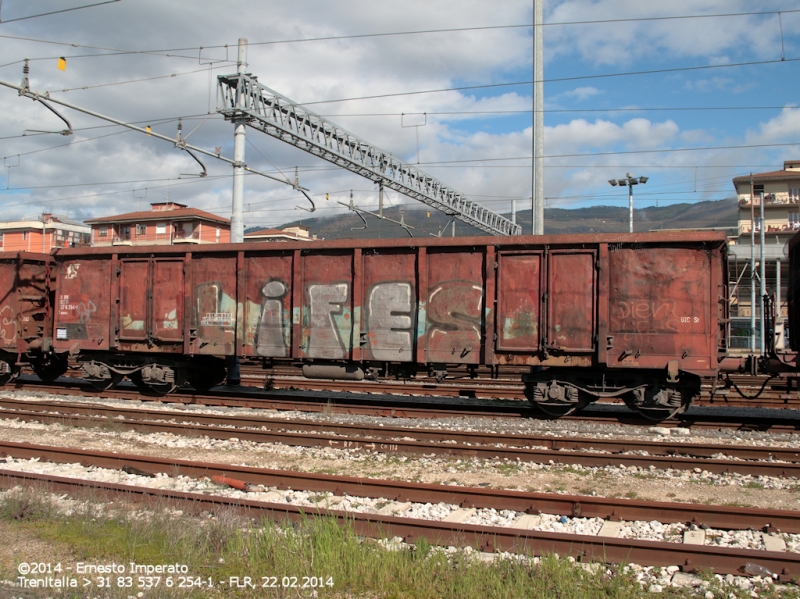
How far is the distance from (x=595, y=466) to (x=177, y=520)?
17.1 ft

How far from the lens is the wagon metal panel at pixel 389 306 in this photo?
447 inches

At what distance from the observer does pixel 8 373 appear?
48.5 feet

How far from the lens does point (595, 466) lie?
8.08 meters

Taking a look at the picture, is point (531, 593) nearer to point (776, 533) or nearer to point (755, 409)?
point (776, 533)

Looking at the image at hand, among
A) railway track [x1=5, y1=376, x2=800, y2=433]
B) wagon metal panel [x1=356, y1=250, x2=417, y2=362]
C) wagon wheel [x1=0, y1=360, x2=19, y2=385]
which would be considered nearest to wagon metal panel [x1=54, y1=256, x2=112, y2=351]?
railway track [x1=5, y1=376, x2=800, y2=433]

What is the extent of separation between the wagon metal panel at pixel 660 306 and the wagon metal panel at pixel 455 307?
228cm

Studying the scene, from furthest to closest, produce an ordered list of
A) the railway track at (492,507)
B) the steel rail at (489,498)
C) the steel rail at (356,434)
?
the steel rail at (356,434)
the steel rail at (489,498)
the railway track at (492,507)

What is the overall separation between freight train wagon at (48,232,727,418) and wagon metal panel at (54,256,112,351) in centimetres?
5

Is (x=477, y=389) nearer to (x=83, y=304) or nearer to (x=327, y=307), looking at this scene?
(x=327, y=307)

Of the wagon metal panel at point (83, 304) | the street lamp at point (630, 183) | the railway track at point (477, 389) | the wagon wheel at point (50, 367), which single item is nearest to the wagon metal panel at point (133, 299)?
the wagon metal panel at point (83, 304)

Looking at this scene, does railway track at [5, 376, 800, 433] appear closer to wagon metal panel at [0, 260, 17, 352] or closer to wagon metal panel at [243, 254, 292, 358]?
wagon metal panel at [243, 254, 292, 358]

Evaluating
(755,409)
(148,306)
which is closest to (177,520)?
(148,306)

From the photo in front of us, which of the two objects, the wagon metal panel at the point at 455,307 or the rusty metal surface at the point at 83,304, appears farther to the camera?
the rusty metal surface at the point at 83,304

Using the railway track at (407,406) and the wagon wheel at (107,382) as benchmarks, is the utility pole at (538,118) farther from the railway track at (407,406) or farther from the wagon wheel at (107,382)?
the wagon wheel at (107,382)
